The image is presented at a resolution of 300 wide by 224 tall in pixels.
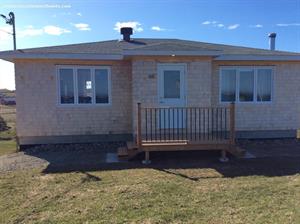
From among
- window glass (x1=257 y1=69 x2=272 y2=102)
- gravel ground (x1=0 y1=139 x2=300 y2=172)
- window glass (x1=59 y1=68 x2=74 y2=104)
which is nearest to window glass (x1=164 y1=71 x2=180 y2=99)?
gravel ground (x1=0 y1=139 x2=300 y2=172)

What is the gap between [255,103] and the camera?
11.2m

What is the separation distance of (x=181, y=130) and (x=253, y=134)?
125 inches


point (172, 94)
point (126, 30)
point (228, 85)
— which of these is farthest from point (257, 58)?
point (126, 30)

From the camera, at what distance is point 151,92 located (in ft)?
32.2

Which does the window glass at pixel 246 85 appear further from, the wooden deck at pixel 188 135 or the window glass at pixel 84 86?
the window glass at pixel 84 86

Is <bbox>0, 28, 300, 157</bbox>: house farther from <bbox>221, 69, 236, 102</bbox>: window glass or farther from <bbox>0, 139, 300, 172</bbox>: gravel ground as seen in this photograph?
<bbox>0, 139, 300, 172</bbox>: gravel ground

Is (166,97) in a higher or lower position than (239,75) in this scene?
lower

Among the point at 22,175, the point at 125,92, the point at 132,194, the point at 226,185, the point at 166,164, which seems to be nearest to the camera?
the point at 132,194

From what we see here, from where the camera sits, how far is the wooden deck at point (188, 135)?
815 cm

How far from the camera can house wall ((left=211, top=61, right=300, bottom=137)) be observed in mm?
11180

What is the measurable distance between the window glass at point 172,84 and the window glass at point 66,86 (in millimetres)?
3232

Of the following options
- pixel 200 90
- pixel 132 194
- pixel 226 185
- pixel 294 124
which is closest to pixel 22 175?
pixel 132 194

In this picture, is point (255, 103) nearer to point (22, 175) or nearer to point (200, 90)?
point (200, 90)

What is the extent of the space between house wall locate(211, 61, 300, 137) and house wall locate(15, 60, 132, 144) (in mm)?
4340
